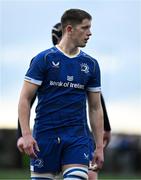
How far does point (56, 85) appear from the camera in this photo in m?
10.5

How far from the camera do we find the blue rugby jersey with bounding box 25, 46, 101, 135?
10.5 meters

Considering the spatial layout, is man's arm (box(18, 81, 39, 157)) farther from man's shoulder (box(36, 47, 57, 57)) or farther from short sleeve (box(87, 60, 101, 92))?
short sleeve (box(87, 60, 101, 92))

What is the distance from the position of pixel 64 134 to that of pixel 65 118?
17cm

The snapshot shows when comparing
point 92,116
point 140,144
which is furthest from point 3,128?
point 92,116

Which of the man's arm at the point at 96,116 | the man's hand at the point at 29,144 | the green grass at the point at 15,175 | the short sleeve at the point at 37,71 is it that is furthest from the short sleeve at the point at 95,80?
the green grass at the point at 15,175

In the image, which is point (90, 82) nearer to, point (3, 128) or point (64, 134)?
point (64, 134)

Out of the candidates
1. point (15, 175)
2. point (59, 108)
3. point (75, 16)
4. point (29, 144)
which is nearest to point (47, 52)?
point (75, 16)

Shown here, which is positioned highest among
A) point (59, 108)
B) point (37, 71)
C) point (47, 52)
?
point (47, 52)

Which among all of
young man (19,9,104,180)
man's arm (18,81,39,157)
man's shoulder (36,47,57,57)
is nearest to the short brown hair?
young man (19,9,104,180)

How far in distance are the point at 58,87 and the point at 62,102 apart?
17 cm

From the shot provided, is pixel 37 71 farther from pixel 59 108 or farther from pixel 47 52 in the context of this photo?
pixel 59 108

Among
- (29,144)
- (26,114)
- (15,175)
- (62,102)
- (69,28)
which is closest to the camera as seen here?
(29,144)

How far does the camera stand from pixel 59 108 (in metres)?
10.5

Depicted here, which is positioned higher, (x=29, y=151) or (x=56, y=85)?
(x=56, y=85)
